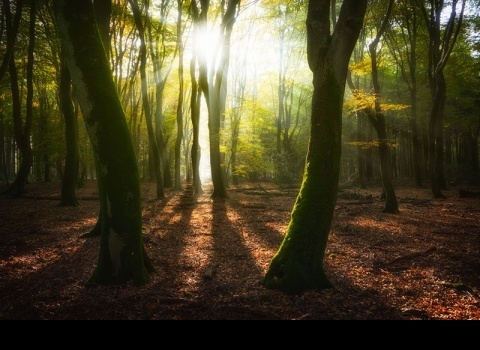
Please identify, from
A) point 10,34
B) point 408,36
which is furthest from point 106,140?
point 408,36

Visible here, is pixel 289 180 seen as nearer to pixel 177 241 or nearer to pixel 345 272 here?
pixel 177 241

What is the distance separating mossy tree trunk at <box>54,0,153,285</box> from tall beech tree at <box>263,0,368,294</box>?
2.27 meters

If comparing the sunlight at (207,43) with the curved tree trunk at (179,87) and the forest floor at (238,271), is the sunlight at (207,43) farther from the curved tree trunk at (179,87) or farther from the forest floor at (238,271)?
the forest floor at (238,271)

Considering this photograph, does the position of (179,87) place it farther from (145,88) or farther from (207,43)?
(145,88)

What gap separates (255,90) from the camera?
3353cm

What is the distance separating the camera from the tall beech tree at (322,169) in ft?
13.7

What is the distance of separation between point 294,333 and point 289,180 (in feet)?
69.1

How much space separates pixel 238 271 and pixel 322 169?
2.47 meters

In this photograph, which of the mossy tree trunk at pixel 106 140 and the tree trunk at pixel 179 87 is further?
the tree trunk at pixel 179 87

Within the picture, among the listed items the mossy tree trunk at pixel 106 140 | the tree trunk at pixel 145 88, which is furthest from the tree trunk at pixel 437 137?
the mossy tree trunk at pixel 106 140

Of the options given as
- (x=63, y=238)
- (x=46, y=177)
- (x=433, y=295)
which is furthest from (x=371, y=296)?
(x=46, y=177)

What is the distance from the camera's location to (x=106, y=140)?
161 inches

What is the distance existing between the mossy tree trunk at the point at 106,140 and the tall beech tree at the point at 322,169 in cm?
227

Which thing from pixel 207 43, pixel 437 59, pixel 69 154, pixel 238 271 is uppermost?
pixel 207 43
